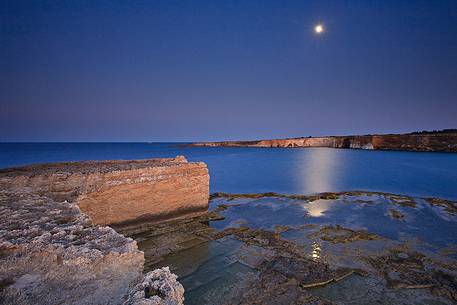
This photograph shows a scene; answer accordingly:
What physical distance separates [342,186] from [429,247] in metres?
13.0

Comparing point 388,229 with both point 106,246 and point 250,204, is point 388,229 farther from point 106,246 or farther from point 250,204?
point 106,246

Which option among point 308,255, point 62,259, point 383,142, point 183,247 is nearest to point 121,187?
point 183,247

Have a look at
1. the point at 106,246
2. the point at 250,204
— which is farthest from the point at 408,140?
the point at 106,246

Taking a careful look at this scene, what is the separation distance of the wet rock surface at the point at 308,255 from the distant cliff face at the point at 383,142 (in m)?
65.7

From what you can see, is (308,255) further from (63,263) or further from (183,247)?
(63,263)

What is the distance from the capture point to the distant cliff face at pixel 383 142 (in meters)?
63.0

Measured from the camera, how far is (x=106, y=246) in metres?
3.40

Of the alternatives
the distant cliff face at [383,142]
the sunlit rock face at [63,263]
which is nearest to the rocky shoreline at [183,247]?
Answer: the sunlit rock face at [63,263]

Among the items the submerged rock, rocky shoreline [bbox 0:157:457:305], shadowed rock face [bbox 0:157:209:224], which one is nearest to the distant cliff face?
rocky shoreline [bbox 0:157:457:305]

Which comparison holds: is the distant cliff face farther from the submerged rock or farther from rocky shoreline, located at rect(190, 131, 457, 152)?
→ the submerged rock

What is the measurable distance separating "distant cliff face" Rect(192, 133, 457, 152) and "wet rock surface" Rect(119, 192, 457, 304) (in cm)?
6569

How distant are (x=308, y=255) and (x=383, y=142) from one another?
81412 mm

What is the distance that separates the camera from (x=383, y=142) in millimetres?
75750

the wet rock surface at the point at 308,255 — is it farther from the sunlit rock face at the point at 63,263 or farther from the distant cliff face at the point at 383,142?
the distant cliff face at the point at 383,142
